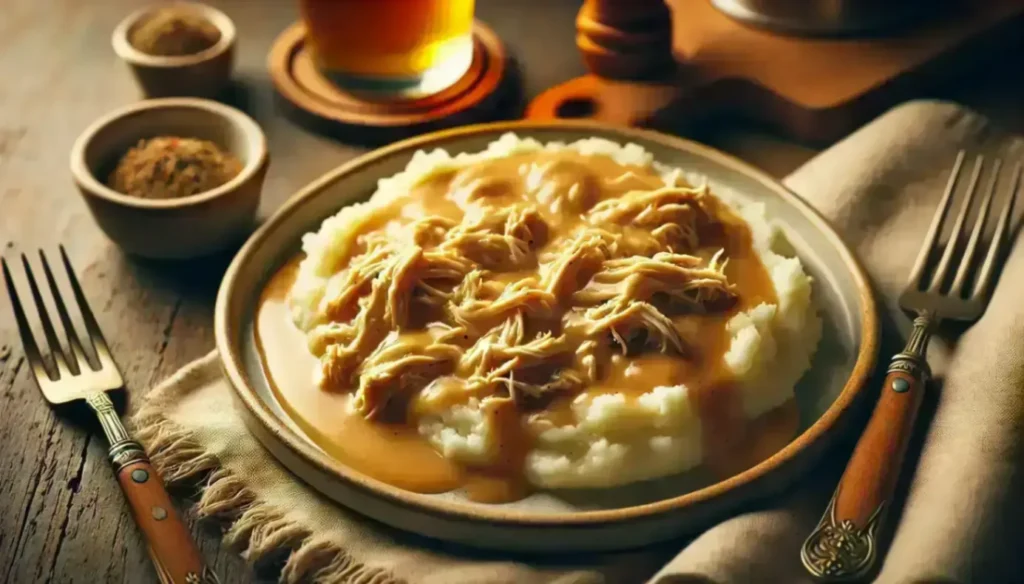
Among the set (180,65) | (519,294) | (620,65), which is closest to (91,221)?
(180,65)

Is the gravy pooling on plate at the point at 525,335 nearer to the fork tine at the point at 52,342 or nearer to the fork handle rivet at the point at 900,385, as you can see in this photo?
the fork handle rivet at the point at 900,385

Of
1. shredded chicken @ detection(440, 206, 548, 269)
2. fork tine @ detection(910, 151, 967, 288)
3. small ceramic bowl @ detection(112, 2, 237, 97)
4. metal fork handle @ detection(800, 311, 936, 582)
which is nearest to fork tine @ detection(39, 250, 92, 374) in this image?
shredded chicken @ detection(440, 206, 548, 269)

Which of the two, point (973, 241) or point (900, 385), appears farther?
point (973, 241)

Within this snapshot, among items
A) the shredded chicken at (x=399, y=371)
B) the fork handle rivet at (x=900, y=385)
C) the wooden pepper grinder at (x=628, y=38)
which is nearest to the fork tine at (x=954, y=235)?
the fork handle rivet at (x=900, y=385)

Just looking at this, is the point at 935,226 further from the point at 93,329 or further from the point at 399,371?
the point at 93,329

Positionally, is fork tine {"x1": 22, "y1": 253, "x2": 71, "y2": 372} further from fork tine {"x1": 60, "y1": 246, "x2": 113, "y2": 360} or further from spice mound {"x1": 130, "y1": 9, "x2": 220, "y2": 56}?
spice mound {"x1": 130, "y1": 9, "x2": 220, "y2": 56}

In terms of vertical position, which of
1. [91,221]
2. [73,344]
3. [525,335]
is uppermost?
[525,335]
